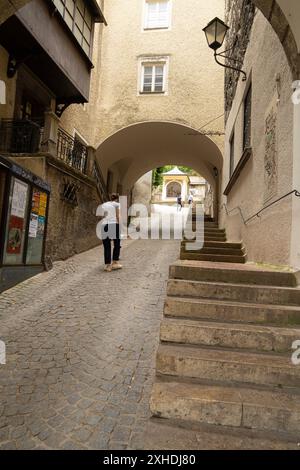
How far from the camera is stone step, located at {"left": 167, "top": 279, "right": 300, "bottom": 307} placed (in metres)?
3.03

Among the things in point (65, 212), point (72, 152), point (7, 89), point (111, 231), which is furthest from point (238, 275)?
point (7, 89)

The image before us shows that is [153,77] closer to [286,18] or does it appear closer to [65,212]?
[65,212]

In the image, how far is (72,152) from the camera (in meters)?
9.05

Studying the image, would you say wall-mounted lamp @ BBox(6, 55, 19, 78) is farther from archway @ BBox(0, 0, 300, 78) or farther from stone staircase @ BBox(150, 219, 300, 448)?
stone staircase @ BBox(150, 219, 300, 448)

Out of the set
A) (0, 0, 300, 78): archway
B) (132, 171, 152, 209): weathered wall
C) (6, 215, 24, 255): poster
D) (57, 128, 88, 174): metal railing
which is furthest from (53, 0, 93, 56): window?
(132, 171, 152, 209): weathered wall

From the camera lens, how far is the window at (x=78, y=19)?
821 cm

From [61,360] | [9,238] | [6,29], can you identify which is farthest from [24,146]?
[61,360]

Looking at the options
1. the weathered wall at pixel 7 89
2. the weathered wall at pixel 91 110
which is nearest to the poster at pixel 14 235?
the weathered wall at pixel 7 89

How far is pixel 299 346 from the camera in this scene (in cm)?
248

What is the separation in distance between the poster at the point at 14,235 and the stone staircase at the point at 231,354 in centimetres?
356

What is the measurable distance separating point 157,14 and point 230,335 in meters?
15.3

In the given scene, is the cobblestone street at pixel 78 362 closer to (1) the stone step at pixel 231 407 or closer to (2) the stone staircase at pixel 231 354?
(1) the stone step at pixel 231 407
